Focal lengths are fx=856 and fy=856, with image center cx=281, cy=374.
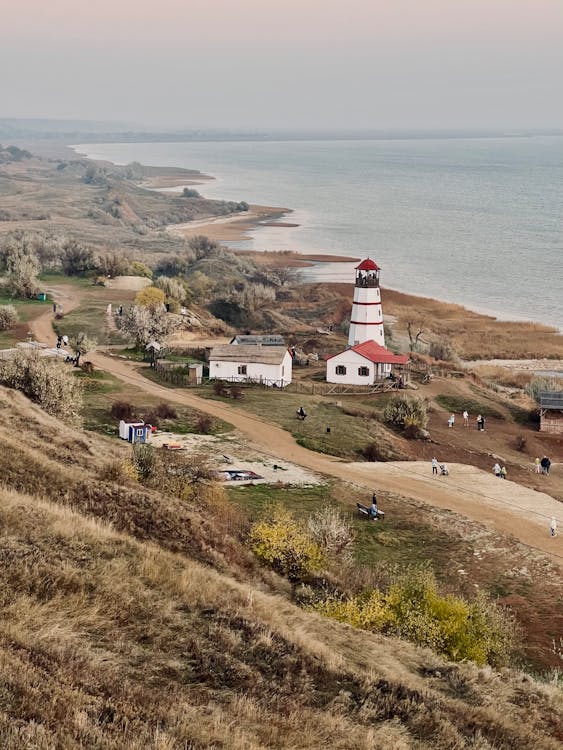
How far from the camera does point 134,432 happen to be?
113ft

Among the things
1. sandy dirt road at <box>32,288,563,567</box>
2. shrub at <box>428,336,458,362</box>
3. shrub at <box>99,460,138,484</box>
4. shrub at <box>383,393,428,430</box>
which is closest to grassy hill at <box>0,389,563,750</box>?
shrub at <box>99,460,138,484</box>

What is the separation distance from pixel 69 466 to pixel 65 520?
515 centimetres

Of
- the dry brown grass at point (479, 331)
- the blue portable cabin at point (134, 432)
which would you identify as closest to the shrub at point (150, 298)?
the dry brown grass at point (479, 331)

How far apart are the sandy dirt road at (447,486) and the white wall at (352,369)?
36.9 feet

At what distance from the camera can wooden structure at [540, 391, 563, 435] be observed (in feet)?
157

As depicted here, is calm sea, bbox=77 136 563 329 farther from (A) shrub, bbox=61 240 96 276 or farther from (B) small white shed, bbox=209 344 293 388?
(B) small white shed, bbox=209 344 293 388

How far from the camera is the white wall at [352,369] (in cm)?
5109

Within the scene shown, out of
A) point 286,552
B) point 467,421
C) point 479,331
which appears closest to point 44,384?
point 286,552

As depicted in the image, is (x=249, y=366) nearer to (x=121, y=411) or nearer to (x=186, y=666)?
(x=121, y=411)

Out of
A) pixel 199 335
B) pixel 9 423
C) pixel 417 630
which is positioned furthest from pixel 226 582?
pixel 199 335

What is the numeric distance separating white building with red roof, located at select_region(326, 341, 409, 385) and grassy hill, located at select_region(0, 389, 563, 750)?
33690mm

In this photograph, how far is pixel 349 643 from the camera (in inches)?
590

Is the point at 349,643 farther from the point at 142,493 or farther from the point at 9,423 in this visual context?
the point at 9,423

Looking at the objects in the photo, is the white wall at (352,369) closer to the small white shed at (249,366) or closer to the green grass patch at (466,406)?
the small white shed at (249,366)
